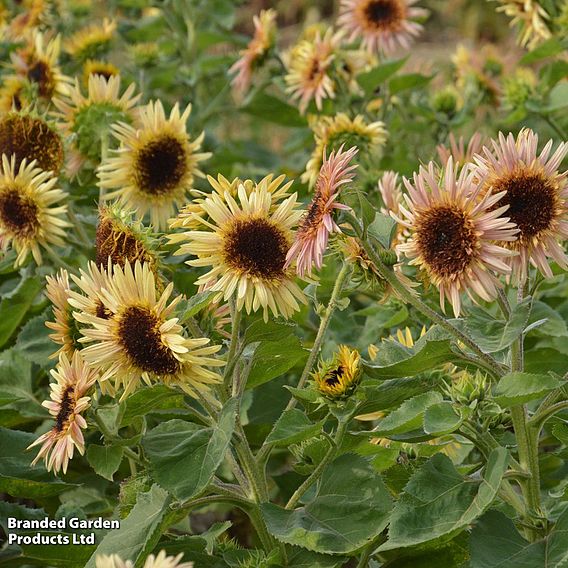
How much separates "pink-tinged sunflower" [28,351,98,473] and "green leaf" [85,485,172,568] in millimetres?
98

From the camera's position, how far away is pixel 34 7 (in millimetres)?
2930

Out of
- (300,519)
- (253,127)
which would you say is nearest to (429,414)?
(300,519)

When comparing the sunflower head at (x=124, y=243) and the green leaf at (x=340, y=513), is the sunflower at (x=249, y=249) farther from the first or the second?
the green leaf at (x=340, y=513)

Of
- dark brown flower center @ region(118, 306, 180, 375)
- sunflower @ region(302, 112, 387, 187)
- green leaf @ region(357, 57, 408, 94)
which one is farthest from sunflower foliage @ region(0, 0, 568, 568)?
green leaf @ region(357, 57, 408, 94)

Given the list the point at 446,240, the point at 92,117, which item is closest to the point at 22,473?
the point at 92,117

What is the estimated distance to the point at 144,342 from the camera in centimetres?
122

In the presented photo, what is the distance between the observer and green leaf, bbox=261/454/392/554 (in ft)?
4.02

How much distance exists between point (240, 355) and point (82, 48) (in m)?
1.58

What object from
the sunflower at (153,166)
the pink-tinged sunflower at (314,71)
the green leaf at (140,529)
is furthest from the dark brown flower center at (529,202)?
the pink-tinged sunflower at (314,71)

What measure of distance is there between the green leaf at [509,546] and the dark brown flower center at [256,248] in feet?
1.25

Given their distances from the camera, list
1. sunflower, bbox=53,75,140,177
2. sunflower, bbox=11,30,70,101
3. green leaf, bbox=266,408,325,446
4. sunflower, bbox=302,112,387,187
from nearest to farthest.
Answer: green leaf, bbox=266,408,325,446
sunflower, bbox=53,75,140,177
sunflower, bbox=302,112,387,187
sunflower, bbox=11,30,70,101

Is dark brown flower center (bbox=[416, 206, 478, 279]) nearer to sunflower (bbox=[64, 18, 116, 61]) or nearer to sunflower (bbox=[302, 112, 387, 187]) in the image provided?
sunflower (bbox=[302, 112, 387, 187])

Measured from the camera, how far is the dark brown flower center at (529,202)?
3.93ft

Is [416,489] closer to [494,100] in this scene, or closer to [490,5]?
[494,100]
